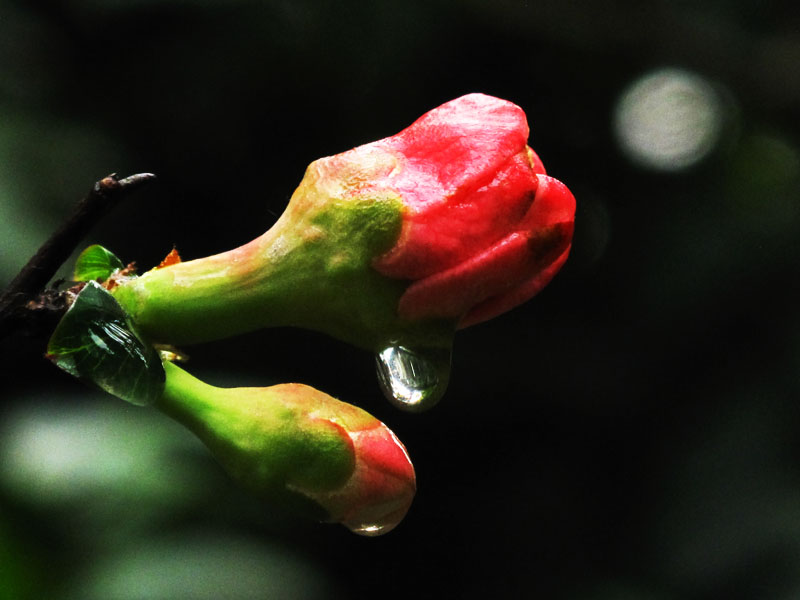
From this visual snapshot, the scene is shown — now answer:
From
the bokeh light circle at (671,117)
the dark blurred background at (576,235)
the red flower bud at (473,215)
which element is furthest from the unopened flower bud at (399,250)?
the bokeh light circle at (671,117)

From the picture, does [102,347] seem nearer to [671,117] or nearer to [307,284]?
[307,284]

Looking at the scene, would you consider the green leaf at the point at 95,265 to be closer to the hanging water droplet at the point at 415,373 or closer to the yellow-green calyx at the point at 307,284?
the yellow-green calyx at the point at 307,284

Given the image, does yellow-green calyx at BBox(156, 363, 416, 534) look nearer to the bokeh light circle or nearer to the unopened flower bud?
the unopened flower bud

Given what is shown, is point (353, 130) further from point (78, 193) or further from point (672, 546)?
point (672, 546)

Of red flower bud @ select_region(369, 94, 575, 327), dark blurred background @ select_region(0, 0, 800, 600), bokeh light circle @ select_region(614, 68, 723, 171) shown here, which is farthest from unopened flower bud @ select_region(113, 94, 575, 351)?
bokeh light circle @ select_region(614, 68, 723, 171)

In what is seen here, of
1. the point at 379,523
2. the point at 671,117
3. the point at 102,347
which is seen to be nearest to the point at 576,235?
the point at 671,117
